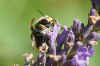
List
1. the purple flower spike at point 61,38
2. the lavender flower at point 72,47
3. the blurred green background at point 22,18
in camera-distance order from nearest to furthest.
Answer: the lavender flower at point 72,47 < the purple flower spike at point 61,38 < the blurred green background at point 22,18

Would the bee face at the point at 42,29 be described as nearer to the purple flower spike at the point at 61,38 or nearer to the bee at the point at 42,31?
the bee at the point at 42,31

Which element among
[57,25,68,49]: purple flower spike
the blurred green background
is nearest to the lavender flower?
[57,25,68,49]: purple flower spike

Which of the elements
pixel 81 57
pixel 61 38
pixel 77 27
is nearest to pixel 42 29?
pixel 61 38

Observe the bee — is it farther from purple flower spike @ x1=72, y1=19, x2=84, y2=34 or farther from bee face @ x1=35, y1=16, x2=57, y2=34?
purple flower spike @ x1=72, y1=19, x2=84, y2=34

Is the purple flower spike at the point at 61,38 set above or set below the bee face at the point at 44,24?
below

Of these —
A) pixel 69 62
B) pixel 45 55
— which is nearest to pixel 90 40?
pixel 69 62

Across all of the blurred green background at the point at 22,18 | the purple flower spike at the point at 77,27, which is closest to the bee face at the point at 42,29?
the purple flower spike at the point at 77,27
